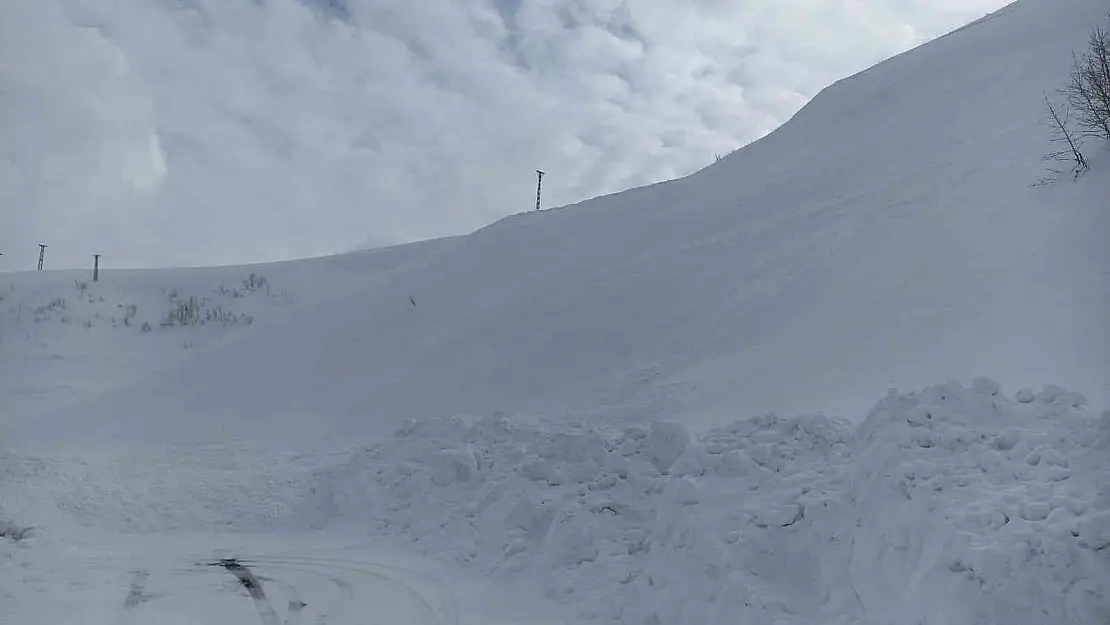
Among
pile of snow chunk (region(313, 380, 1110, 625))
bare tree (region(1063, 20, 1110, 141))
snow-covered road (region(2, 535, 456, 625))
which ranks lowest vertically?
snow-covered road (region(2, 535, 456, 625))

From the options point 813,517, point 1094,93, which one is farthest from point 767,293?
point 813,517

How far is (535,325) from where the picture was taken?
1608 cm

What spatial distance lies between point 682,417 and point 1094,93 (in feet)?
28.7

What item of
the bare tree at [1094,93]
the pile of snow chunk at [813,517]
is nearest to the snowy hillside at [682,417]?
the pile of snow chunk at [813,517]

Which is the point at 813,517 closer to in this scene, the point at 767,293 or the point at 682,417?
the point at 682,417

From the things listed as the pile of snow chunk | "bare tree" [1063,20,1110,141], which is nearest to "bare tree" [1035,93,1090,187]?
"bare tree" [1063,20,1110,141]

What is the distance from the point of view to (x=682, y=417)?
11219 millimetres

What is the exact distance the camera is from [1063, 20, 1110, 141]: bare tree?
12680mm

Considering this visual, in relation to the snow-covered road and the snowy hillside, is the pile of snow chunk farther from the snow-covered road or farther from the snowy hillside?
the snow-covered road

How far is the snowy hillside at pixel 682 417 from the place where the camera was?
6.48 meters

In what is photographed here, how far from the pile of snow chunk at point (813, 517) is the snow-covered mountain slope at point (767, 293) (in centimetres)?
159

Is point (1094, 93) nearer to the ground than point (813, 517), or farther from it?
Answer: farther from it

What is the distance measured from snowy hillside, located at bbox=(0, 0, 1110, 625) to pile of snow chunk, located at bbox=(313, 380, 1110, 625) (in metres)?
0.03

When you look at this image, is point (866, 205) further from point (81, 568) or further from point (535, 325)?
point (81, 568)
